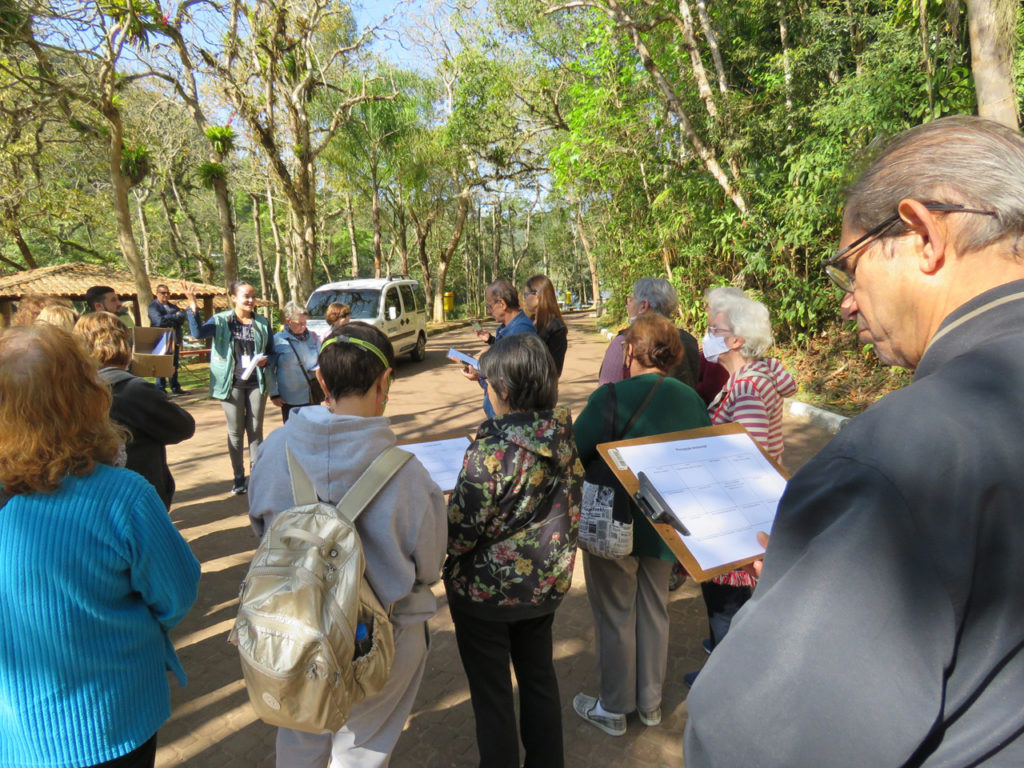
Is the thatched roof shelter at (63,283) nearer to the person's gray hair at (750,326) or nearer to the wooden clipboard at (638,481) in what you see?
the person's gray hair at (750,326)

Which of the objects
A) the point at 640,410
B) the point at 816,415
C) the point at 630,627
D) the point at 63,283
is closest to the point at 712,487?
the point at 640,410

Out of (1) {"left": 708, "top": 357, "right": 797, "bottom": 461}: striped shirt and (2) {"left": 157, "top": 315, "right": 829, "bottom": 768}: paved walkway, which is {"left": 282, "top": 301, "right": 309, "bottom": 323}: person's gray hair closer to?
(2) {"left": 157, "top": 315, "right": 829, "bottom": 768}: paved walkway

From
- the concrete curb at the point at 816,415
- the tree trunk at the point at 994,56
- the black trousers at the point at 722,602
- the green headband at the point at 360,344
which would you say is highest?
the tree trunk at the point at 994,56

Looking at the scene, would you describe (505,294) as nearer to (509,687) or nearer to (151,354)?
(151,354)

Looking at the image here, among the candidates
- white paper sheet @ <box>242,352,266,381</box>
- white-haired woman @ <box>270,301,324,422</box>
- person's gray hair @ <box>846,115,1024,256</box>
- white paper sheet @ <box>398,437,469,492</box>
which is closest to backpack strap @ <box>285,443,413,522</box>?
white paper sheet @ <box>398,437,469,492</box>

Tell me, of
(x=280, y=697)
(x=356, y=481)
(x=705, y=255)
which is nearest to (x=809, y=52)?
(x=705, y=255)

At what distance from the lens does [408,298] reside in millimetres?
14859

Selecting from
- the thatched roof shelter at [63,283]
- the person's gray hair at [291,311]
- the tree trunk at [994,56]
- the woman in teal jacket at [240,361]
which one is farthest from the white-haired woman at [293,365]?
the thatched roof shelter at [63,283]

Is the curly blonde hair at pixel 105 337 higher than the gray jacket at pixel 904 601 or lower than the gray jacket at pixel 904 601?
higher

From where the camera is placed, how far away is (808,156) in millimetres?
7918

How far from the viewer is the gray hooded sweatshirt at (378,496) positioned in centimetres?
169

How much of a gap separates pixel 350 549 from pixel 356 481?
23 centimetres

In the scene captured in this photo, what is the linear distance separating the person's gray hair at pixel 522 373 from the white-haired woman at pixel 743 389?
1191 mm

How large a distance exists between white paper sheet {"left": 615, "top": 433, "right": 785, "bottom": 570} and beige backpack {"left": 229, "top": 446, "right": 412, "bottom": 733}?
98cm
